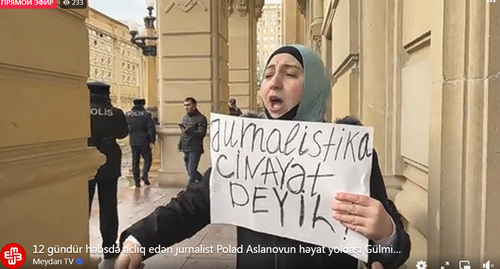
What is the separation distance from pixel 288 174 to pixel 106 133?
392cm

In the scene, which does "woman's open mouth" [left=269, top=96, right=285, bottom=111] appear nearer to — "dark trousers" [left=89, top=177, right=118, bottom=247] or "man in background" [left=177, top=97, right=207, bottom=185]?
"dark trousers" [left=89, top=177, right=118, bottom=247]

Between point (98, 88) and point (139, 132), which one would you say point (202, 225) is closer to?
point (98, 88)

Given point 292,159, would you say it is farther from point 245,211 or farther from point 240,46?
point 240,46

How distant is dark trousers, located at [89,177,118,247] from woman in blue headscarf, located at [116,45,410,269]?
146 inches

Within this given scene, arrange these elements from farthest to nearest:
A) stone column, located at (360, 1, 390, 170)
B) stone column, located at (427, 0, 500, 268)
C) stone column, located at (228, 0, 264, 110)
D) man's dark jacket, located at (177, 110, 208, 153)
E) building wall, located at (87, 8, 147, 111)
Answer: stone column, located at (228, 0, 264, 110) → building wall, located at (87, 8, 147, 111) → man's dark jacket, located at (177, 110, 208, 153) → stone column, located at (360, 1, 390, 170) → stone column, located at (427, 0, 500, 268)

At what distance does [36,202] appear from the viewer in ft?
6.24

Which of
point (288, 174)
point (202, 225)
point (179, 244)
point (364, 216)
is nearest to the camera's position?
point (364, 216)

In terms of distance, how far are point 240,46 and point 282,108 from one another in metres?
16.3

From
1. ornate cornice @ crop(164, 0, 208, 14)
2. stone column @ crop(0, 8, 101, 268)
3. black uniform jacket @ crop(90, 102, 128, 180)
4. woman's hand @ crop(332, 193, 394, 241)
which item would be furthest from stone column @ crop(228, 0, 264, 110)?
woman's hand @ crop(332, 193, 394, 241)

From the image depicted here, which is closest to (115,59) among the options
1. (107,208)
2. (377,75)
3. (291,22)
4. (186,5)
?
(291,22)

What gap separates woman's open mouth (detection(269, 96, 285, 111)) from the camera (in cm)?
141

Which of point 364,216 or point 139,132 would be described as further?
point 139,132

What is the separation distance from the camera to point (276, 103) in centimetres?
142

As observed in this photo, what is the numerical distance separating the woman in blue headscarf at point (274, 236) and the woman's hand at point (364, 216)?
25 millimetres
